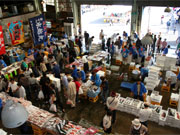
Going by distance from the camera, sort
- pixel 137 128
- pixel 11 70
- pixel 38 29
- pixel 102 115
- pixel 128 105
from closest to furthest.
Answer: pixel 137 128 < pixel 128 105 < pixel 102 115 < pixel 11 70 < pixel 38 29

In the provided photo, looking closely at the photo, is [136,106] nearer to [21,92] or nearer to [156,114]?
[156,114]

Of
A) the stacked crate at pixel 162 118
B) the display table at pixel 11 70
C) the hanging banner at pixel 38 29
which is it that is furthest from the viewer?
the hanging banner at pixel 38 29

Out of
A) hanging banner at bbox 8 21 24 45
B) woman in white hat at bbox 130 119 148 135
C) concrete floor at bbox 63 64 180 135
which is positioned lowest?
concrete floor at bbox 63 64 180 135

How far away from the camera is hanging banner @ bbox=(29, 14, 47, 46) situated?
42.0ft

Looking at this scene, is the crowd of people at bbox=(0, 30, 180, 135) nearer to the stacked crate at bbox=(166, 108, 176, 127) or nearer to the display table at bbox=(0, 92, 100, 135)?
the display table at bbox=(0, 92, 100, 135)

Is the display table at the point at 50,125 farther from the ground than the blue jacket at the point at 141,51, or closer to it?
closer to it

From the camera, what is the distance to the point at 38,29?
43.4ft

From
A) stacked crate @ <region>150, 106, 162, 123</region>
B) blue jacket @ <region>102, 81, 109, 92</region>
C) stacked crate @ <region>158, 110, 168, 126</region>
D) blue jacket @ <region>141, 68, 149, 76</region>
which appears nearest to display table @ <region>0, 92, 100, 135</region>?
blue jacket @ <region>102, 81, 109, 92</region>

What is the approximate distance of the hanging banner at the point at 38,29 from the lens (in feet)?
42.0

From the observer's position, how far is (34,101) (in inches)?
334

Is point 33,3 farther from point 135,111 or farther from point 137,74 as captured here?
point 135,111

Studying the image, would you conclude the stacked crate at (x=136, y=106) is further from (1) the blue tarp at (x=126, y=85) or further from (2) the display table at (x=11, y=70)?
(2) the display table at (x=11, y=70)

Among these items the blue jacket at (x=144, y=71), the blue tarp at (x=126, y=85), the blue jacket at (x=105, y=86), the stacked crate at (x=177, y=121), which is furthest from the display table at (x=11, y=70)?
the stacked crate at (x=177, y=121)

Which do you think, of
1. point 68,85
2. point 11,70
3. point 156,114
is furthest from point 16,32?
point 156,114
